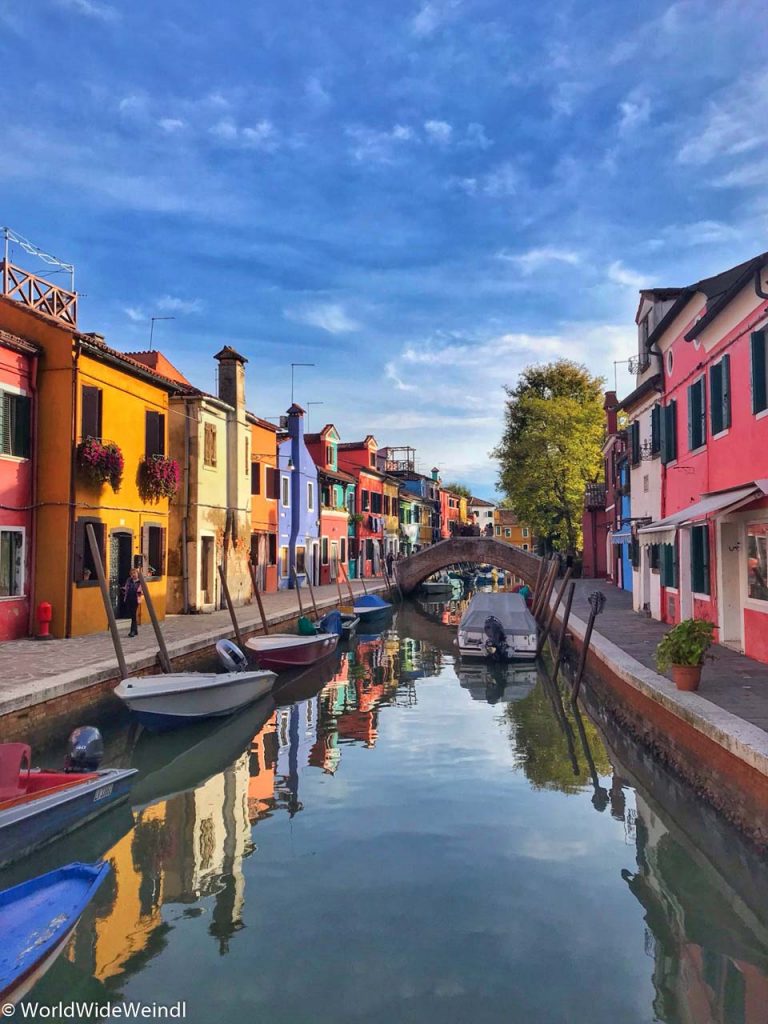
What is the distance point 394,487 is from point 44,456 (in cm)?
3978

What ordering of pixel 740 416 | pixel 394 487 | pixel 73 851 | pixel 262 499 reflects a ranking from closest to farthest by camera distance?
1. pixel 73 851
2. pixel 740 416
3. pixel 262 499
4. pixel 394 487

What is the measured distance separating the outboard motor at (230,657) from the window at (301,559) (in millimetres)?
21132

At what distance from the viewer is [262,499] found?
3206 centimetres

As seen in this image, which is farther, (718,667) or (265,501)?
(265,501)

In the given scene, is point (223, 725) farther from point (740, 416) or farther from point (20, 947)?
point (740, 416)

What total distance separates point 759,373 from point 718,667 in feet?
14.6

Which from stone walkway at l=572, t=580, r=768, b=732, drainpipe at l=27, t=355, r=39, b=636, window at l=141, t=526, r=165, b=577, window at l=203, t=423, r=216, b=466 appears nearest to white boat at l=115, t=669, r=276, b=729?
drainpipe at l=27, t=355, r=39, b=636

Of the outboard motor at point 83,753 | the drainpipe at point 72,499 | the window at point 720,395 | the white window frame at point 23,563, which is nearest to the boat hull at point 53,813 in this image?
the outboard motor at point 83,753

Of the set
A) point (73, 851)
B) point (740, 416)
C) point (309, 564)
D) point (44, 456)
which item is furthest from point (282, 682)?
point (309, 564)

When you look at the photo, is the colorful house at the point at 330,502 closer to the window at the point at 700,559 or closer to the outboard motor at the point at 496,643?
the outboard motor at the point at 496,643

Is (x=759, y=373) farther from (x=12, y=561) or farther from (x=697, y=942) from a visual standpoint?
(x=12, y=561)

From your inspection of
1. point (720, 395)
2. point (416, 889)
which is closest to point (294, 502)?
point (720, 395)

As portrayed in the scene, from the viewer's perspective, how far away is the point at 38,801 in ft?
24.0

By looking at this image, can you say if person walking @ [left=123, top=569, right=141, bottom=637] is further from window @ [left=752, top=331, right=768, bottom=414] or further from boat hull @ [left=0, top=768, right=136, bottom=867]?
window @ [left=752, top=331, right=768, bottom=414]
